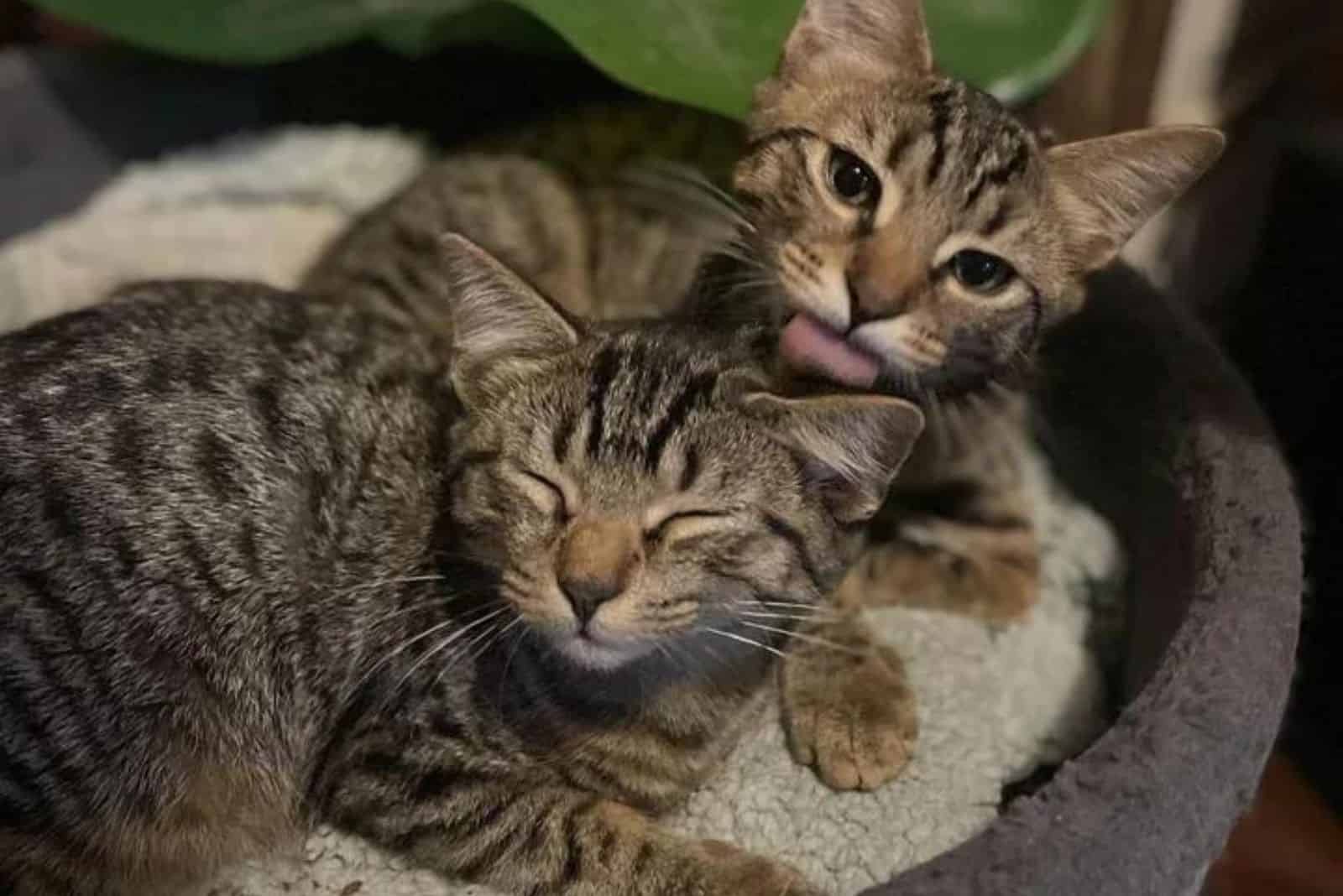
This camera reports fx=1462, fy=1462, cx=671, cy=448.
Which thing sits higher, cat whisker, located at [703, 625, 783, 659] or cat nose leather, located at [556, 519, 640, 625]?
cat nose leather, located at [556, 519, 640, 625]

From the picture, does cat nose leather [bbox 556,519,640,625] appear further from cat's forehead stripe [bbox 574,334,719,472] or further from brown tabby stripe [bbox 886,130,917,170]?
brown tabby stripe [bbox 886,130,917,170]

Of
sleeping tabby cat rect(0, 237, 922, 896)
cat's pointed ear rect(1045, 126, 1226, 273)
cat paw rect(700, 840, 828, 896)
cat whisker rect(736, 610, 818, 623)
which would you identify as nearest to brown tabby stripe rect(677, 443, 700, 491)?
sleeping tabby cat rect(0, 237, 922, 896)

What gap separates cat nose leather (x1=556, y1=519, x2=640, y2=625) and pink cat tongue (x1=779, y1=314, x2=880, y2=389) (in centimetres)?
25

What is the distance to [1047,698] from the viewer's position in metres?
1.59

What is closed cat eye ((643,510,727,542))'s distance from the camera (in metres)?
1.13

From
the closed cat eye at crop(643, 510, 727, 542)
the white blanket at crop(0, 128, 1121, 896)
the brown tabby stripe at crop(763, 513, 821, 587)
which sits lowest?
the white blanket at crop(0, 128, 1121, 896)

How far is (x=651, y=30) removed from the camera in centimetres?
161

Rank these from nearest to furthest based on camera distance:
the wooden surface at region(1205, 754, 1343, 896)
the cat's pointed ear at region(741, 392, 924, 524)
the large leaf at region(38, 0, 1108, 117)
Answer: the cat's pointed ear at region(741, 392, 924, 524) < the large leaf at region(38, 0, 1108, 117) < the wooden surface at region(1205, 754, 1343, 896)

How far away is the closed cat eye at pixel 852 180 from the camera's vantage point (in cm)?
135

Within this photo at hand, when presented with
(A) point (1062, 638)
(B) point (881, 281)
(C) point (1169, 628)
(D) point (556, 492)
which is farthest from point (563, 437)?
(A) point (1062, 638)

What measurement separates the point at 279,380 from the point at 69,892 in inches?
18.7

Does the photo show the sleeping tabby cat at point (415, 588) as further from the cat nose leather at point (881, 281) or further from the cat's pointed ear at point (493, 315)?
the cat nose leather at point (881, 281)

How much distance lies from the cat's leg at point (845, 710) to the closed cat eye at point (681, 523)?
0.90ft

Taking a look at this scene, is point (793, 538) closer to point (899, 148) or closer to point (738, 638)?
point (738, 638)
